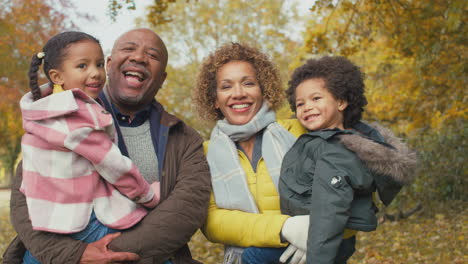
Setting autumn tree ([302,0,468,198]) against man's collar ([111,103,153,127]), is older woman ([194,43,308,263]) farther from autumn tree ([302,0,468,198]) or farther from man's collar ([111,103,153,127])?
autumn tree ([302,0,468,198])

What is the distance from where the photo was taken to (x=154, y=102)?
2854 mm

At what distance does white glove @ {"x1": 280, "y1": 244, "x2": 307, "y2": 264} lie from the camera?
2.38m

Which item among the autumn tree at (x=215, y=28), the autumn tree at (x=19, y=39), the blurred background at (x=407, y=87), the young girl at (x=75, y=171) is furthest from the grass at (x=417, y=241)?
the autumn tree at (x=215, y=28)

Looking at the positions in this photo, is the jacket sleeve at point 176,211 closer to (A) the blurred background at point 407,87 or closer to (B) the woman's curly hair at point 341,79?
(B) the woman's curly hair at point 341,79

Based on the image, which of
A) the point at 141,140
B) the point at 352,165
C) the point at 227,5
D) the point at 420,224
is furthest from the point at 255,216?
the point at 227,5

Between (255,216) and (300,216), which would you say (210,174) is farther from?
(300,216)

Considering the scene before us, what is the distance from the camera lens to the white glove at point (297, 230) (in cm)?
233

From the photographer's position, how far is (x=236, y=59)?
115 inches

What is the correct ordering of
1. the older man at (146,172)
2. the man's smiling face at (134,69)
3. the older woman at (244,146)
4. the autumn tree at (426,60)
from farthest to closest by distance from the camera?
the autumn tree at (426,60) < the man's smiling face at (134,69) < the older woman at (244,146) < the older man at (146,172)

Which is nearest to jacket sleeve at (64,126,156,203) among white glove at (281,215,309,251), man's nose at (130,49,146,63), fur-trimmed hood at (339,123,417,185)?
man's nose at (130,49,146,63)

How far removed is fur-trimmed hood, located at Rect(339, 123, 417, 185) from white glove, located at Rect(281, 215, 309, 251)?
1.39ft

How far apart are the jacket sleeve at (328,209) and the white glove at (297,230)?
0.26ft

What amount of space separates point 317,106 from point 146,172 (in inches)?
40.1

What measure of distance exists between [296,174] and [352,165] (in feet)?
0.99
